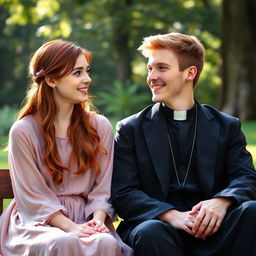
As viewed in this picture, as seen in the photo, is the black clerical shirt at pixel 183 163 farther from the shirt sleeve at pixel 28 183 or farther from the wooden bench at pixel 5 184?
the wooden bench at pixel 5 184

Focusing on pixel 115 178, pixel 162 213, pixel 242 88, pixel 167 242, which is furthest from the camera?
pixel 242 88

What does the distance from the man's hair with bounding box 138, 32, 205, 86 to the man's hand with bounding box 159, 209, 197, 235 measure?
1.09m

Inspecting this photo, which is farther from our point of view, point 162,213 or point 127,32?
point 127,32

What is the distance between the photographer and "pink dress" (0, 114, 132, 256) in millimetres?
4434

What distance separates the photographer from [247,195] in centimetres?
467

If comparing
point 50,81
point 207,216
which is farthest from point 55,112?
point 207,216

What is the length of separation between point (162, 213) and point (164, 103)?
90 cm

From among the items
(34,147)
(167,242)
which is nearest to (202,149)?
(167,242)

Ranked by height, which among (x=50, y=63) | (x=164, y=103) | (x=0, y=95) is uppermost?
(x=50, y=63)

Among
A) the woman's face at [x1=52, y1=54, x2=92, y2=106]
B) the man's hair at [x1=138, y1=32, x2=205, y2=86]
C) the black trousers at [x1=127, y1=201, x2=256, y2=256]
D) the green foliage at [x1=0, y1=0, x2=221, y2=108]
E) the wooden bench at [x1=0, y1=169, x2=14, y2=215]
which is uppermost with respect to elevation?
the green foliage at [x1=0, y1=0, x2=221, y2=108]

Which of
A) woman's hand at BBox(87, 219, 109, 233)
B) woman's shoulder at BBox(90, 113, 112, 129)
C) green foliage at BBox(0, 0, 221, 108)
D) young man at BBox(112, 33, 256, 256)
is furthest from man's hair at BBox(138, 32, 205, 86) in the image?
green foliage at BBox(0, 0, 221, 108)

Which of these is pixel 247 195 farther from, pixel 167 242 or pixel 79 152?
pixel 79 152

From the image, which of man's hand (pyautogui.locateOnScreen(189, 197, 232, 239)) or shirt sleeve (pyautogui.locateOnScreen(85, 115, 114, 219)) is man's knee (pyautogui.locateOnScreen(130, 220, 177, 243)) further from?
shirt sleeve (pyautogui.locateOnScreen(85, 115, 114, 219))

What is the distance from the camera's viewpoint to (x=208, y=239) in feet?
15.0
